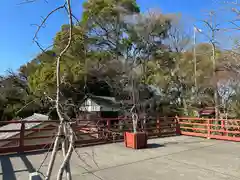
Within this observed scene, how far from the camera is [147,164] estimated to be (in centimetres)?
476

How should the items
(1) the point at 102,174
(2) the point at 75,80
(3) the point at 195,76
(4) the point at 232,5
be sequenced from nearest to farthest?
(4) the point at 232,5 < (1) the point at 102,174 < (2) the point at 75,80 < (3) the point at 195,76

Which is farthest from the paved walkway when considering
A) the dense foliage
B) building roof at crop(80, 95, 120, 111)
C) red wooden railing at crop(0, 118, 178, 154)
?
building roof at crop(80, 95, 120, 111)

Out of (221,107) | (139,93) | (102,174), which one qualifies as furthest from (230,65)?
(102,174)

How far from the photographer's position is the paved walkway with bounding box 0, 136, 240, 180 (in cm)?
399

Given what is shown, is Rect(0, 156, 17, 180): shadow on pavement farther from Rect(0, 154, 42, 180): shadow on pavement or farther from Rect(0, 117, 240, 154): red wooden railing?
Rect(0, 117, 240, 154): red wooden railing

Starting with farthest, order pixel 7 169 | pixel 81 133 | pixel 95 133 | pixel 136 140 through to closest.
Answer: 1. pixel 95 133
2. pixel 136 140
3. pixel 81 133
4. pixel 7 169

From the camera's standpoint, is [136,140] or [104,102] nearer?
[136,140]

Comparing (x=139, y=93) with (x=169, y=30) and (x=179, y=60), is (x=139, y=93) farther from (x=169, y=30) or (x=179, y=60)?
(x=169, y=30)

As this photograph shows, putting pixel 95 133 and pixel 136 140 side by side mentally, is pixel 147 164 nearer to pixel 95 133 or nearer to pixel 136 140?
pixel 136 140

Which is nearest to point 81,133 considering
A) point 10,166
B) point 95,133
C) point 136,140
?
point 95,133

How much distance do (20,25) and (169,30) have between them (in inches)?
635

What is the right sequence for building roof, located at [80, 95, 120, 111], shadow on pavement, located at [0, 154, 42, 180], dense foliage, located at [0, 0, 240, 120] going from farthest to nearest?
building roof, located at [80, 95, 120, 111]
dense foliage, located at [0, 0, 240, 120]
shadow on pavement, located at [0, 154, 42, 180]

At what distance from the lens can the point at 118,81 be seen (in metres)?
15.2

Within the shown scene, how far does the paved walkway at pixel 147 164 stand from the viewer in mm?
3986
